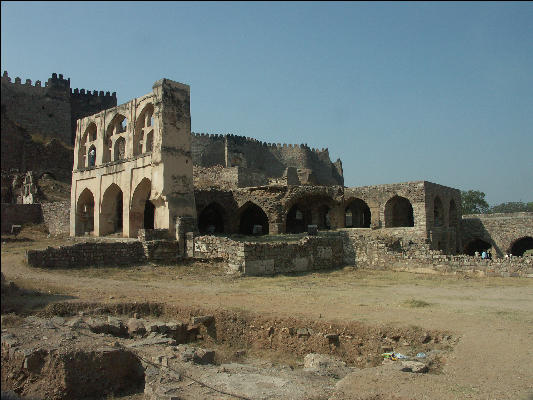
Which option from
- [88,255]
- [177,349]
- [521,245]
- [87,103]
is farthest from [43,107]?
[177,349]

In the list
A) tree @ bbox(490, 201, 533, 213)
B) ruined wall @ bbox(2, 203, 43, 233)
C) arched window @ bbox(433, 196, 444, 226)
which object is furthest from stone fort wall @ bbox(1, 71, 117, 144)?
tree @ bbox(490, 201, 533, 213)

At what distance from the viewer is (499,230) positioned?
27438mm

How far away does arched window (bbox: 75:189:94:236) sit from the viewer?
69.7ft

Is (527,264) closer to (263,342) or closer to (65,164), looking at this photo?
(263,342)

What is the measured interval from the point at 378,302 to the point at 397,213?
17.8 meters

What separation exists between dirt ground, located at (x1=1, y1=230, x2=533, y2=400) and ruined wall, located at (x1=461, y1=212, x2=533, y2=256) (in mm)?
15420

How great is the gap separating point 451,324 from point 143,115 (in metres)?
14.9

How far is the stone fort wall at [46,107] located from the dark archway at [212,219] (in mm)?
19080

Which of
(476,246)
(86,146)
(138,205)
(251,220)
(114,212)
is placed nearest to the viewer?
(138,205)

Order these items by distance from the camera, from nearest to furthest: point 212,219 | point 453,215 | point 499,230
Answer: point 212,219
point 499,230
point 453,215

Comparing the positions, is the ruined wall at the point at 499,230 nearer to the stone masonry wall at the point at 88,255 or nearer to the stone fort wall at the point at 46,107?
the stone masonry wall at the point at 88,255

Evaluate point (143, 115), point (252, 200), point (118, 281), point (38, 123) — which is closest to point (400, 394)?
point (118, 281)

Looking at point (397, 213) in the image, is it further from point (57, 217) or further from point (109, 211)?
point (57, 217)

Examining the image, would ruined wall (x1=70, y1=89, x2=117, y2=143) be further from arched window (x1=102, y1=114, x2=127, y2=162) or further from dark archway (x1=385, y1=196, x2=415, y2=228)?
dark archway (x1=385, y1=196, x2=415, y2=228)
